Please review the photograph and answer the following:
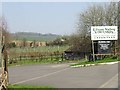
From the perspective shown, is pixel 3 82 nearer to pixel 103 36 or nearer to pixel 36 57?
pixel 103 36

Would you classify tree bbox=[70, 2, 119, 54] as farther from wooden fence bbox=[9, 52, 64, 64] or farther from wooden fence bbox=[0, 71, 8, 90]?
wooden fence bbox=[0, 71, 8, 90]

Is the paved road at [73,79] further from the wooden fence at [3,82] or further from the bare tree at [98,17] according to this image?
the bare tree at [98,17]

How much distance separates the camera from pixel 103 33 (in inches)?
1433

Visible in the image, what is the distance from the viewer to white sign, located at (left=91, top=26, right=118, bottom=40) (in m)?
36.1

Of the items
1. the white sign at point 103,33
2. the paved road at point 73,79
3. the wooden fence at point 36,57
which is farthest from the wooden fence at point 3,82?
the wooden fence at point 36,57

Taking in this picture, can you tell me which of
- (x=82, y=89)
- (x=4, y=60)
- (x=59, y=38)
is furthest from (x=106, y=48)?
(x=59, y=38)

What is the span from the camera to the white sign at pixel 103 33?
36.1m

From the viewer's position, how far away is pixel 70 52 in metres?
47.3

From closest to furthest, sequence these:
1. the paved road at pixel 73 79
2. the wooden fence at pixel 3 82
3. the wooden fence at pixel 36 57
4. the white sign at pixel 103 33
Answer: the wooden fence at pixel 3 82 → the paved road at pixel 73 79 → the white sign at pixel 103 33 → the wooden fence at pixel 36 57

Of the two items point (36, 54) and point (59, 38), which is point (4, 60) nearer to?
point (36, 54)

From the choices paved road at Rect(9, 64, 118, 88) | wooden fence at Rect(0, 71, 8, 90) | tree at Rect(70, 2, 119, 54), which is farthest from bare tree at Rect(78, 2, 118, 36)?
wooden fence at Rect(0, 71, 8, 90)

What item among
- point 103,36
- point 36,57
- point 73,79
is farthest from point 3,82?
point 36,57

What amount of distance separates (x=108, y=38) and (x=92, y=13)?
11329mm

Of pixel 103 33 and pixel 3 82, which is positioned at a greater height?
pixel 103 33
